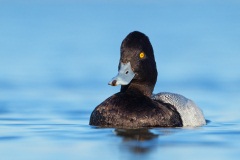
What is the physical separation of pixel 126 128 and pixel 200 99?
483 centimetres

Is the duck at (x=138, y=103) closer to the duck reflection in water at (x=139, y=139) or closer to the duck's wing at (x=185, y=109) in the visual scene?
the duck's wing at (x=185, y=109)

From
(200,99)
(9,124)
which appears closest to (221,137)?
(9,124)

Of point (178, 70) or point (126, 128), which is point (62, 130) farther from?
point (178, 70)

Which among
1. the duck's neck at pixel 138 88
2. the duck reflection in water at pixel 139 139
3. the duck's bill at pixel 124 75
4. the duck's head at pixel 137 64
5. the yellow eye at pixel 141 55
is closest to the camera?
the duck reflection in water at pixel 139 139

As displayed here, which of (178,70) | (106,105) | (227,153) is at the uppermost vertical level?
(178,70)

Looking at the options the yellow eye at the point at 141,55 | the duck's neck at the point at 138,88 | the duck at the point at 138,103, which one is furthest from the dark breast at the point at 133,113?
the yellow eye at the point at 141,55

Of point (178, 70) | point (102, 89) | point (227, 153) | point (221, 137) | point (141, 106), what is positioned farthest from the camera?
point (178, 70)

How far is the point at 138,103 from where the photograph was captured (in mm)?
13250

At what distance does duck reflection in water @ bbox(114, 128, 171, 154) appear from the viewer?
1118 cm

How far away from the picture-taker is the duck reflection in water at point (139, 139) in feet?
36.7

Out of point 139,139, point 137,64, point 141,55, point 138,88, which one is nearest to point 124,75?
point 137,64

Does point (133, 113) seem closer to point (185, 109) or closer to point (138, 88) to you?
point (138, 88)

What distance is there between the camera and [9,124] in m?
13.9

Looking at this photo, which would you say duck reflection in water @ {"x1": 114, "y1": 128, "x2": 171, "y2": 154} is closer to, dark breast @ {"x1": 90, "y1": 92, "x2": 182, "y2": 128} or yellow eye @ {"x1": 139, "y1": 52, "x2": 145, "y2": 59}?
dark breast @ {"x1": 90, "y1": 92, "x2": 182, "y2": 128}
